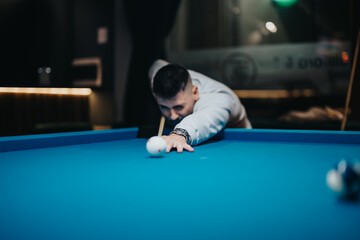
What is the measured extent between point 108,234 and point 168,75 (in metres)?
1.88

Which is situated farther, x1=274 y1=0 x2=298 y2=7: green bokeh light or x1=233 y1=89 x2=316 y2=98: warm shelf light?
x1=274 y1=0 x2=298 y2=7: green bokeh light

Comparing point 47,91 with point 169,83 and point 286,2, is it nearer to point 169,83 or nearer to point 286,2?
point 169,83

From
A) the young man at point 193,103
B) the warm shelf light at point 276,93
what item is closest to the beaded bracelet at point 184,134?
the young man at point 193,103

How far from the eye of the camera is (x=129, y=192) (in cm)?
86

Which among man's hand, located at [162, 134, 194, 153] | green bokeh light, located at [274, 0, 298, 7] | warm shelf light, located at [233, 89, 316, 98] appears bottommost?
warm shelf light, located at [233, 89, 316, 98]

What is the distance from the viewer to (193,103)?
2486 mm

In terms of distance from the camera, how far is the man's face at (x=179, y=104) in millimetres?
2365

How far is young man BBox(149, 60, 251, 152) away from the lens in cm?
191

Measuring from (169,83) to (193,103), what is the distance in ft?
0.87

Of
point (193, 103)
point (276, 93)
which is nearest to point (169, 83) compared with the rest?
point (193, 103)

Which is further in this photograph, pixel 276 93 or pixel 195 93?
pixel 276 93

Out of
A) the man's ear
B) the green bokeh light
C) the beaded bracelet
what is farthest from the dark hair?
the green bokeh light

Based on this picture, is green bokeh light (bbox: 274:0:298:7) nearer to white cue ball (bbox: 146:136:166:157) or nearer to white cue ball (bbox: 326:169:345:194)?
white cue ball (bbox: 146:136:166:157)

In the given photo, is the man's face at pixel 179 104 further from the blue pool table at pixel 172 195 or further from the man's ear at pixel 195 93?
the blue pool table at pixel 172 195
